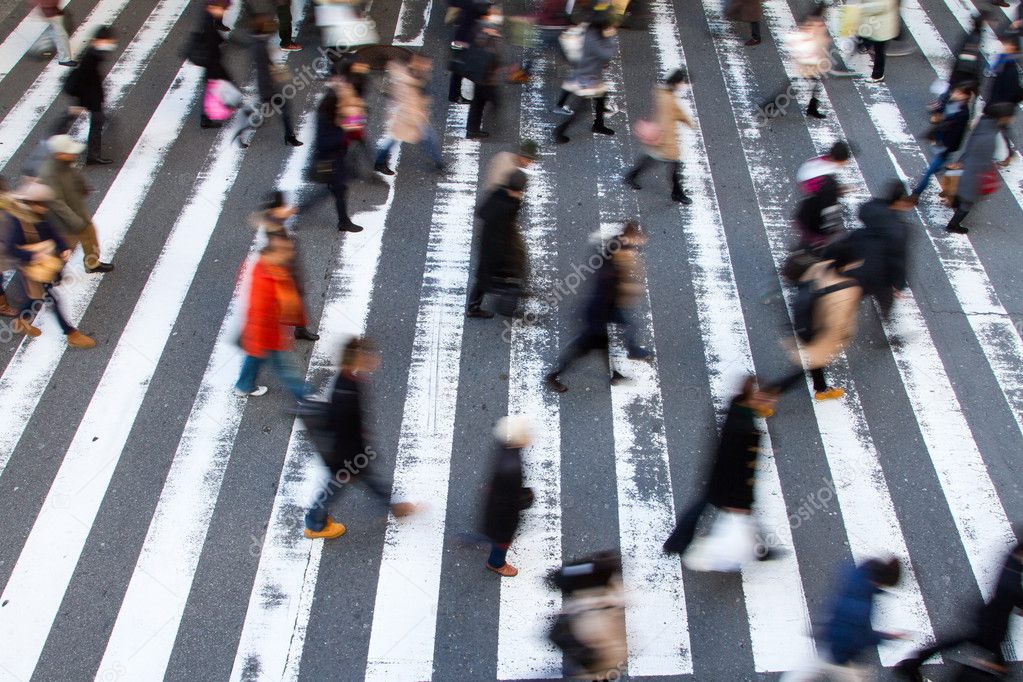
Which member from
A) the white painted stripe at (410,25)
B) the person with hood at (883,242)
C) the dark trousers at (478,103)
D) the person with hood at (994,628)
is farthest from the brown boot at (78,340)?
the person with hood at (994,628)

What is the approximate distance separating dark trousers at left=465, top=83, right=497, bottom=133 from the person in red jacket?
14.4 ft

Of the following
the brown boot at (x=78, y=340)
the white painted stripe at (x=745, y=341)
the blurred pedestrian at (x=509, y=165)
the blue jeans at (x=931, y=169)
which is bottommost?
the brown boot at (x=78, y=340)

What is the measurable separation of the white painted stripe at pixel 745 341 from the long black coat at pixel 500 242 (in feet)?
6.67

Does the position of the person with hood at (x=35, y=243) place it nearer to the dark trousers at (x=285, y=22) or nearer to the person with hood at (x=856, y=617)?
the dark trousers at (x=285, y=22)

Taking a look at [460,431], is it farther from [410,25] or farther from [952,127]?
[410,25]

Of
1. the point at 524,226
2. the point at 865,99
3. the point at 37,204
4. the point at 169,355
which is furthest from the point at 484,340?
the point at 865,99

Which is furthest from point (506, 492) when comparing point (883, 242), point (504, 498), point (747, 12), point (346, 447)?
point (747, 12)

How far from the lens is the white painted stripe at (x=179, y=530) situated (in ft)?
19.5

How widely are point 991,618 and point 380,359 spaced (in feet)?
17.3

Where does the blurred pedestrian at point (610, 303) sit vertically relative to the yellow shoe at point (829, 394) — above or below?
above

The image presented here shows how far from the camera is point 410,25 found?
13031 mm

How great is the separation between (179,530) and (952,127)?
29.5ft

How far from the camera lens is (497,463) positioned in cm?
558

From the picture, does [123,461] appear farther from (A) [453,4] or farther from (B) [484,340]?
(A) [453,4]
